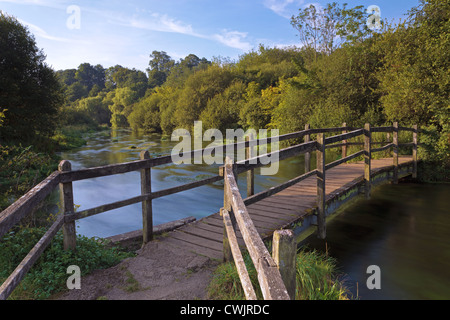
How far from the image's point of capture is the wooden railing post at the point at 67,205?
143 inches

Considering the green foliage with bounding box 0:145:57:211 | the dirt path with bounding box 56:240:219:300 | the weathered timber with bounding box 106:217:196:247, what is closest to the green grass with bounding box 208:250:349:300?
the dirt path with bounding box 56:240:219:300

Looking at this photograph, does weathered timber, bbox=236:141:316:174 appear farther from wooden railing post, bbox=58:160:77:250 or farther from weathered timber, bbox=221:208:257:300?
wooden railing post, bbox=58:160:77:250

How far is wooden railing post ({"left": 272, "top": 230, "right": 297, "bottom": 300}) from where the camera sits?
6.29 ft

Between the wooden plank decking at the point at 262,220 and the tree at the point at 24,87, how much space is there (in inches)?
595

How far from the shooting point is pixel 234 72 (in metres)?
39.2

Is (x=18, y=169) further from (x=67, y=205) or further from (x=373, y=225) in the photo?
(x=373, y=225)

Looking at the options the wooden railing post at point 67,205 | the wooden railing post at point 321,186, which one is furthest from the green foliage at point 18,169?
the wooden railing post at point 321,186

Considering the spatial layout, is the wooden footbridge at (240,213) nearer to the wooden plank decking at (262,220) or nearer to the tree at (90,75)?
the wooden plank decking at (262,220)

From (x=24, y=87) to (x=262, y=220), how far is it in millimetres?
18007

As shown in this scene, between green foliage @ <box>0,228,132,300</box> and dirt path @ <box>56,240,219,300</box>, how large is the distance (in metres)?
0.16

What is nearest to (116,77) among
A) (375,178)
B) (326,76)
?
(326,76)

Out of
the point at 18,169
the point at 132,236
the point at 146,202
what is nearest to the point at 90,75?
the point at 18,169

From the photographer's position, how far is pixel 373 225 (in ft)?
27.1
